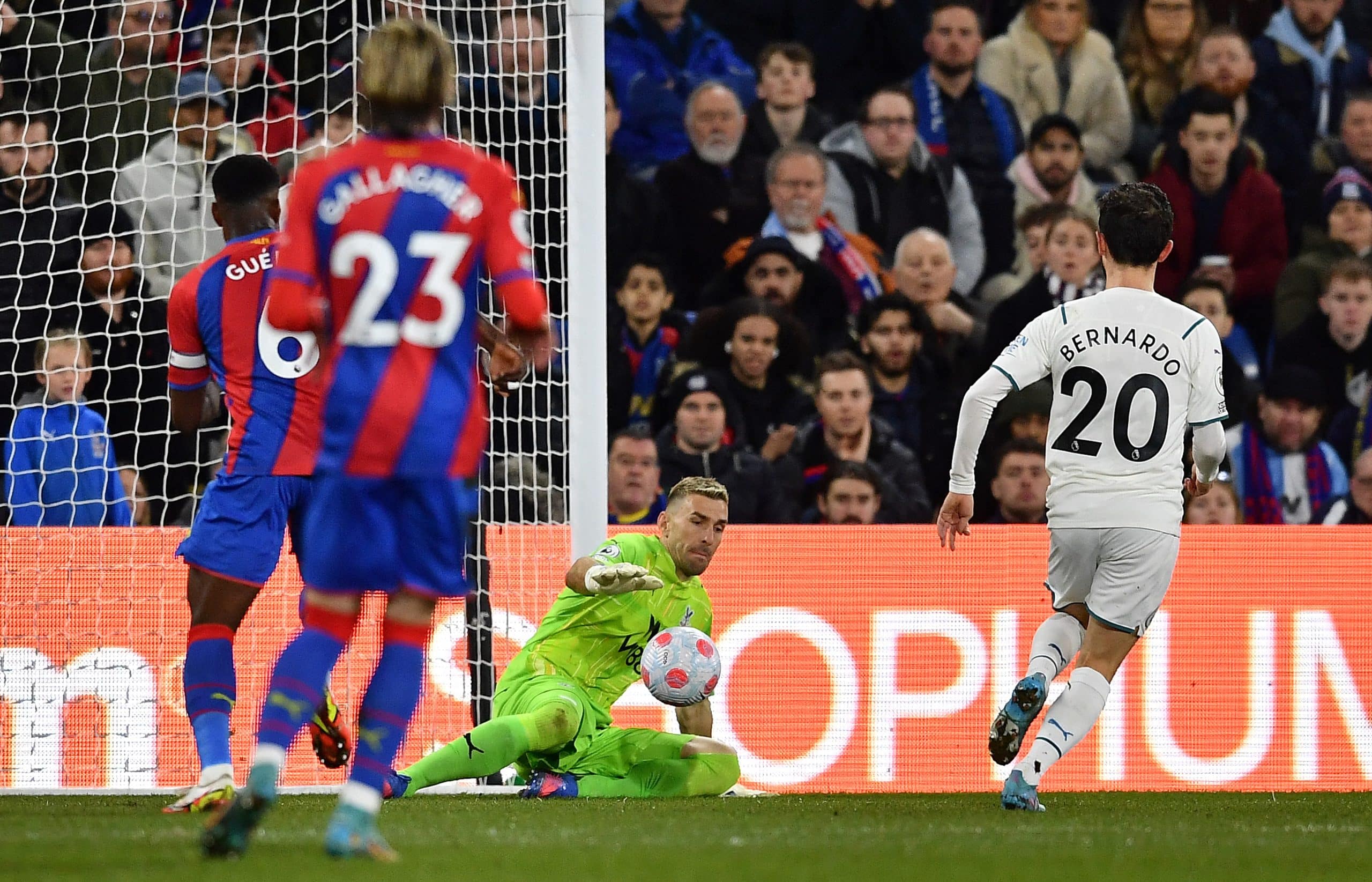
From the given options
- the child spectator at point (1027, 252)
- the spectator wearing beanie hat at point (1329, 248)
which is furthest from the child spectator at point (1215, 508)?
the child spectator at point (1027, 252)

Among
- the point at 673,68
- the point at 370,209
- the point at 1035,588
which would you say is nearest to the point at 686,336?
the point at 673,68

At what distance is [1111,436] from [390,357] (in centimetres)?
251

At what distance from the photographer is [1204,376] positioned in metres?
5.42

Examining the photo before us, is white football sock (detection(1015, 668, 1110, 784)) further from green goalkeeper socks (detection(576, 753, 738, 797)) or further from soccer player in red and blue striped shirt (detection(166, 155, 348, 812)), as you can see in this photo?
soccer player in red and blue striped shirt (detection(166, 155, 348, 812))

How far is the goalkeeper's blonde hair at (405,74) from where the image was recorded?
3.72 metres

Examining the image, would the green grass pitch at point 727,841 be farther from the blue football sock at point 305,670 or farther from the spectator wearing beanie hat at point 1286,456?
the spectator wearing beanie hat at point 1286,456

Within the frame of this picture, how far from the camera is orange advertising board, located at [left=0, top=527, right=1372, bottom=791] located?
6973 mm

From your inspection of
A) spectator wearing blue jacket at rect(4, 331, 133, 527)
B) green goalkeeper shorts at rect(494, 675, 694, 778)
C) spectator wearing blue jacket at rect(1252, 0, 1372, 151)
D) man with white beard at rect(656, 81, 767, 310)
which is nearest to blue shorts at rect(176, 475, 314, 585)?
green goalkeeper shorts at rect(494, 675, 694, 778)

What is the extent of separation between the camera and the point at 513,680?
6336mm

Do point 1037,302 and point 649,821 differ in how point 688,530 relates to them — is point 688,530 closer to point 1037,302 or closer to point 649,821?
point 649,821

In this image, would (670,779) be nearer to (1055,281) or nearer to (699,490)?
(699,490)

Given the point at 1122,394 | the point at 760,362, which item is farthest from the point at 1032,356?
the point at 760,362

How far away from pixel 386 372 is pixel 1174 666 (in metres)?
4.57

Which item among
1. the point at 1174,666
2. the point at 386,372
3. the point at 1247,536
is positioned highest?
the point at 386,372
